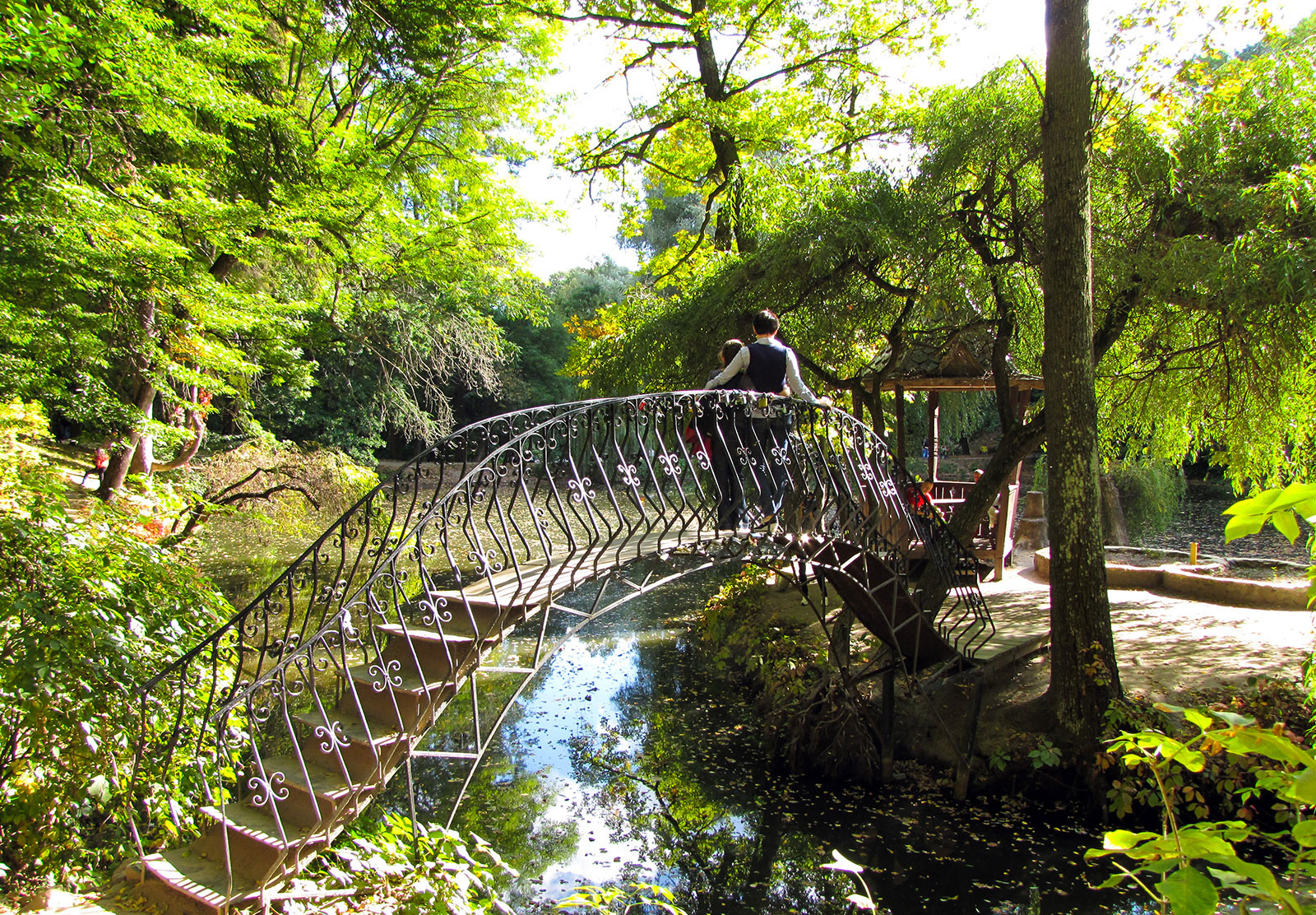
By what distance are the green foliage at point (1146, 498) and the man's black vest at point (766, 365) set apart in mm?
17002

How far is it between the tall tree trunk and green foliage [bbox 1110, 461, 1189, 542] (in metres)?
14.5

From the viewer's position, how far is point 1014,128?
8727 mm

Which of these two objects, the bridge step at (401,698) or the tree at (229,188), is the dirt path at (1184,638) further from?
the tree at (229,188)

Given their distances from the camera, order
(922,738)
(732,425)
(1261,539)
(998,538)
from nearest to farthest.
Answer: (732,425)
(922,738)
(998,538)
(1261,539)

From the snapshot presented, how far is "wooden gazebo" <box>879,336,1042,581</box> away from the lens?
12125mm

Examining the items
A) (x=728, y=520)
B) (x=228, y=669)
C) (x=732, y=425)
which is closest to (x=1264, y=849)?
(x=728, y=520)

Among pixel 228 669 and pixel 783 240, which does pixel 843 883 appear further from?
pixel 783 240

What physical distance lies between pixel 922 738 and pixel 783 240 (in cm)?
576

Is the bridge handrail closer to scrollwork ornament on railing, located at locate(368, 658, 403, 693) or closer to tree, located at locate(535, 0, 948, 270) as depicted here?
scrollwork ornament on railing, located at locate(368, 658, 403, 693)

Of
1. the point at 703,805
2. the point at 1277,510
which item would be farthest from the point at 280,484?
the point at 1277,510

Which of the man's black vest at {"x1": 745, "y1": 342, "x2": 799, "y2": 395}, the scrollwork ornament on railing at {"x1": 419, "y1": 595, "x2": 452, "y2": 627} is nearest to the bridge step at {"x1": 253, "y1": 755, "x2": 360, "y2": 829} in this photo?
the scrollwork ornament on railing at {"x1": 419, "y1": 595, "x2": 452, "y2": 627}

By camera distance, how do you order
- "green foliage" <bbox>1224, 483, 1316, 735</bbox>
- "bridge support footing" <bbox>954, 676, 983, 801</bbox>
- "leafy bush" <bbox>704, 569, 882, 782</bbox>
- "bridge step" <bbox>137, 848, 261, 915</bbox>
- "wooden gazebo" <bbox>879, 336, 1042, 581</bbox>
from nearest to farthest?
"green foliage" <bbox>1224, 483, 1316, 735</bbox>
"bridge step" <bbox>137, 848, 261, 915</bbox>
"bridge support footing" <bbox>954, 676, 983, 801</bbox>
"leafy bush" <bbox>704, 569, 882, 782</bbox>
"wooden gazebo" <bbox>879, 336, 1042, 581</bbox>

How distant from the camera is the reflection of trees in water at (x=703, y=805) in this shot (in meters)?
6.39

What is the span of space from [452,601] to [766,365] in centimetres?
282
